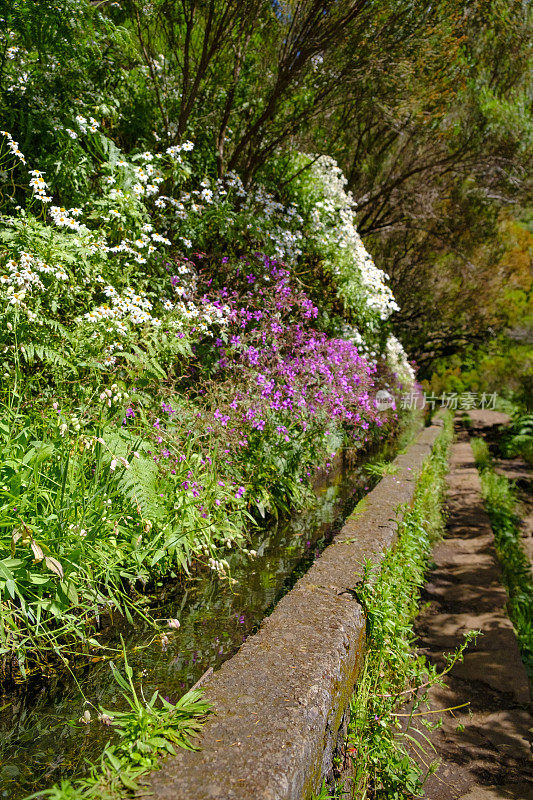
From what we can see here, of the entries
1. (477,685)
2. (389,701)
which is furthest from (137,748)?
(477,685)

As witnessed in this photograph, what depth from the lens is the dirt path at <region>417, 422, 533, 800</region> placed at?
85.3 inches

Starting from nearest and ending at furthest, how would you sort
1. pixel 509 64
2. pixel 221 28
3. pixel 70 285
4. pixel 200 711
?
1. pixel 200 711
2. pixel 70 285
3. pixel 221 28
4. pixel 509 64

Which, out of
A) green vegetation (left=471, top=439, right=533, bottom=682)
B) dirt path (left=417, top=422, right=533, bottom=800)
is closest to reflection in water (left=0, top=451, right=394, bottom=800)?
dirt path (left=417, top=422, right=533, bottom=800)

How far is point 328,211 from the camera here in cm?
667

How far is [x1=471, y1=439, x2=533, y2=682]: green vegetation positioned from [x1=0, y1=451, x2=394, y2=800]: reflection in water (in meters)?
1.39

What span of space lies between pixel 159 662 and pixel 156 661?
1 cm

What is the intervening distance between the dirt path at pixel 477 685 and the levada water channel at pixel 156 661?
0.92 meters

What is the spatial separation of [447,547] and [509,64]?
9013 mm

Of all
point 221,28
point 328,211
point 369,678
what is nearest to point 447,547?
point 369,678

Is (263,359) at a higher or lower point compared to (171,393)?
higher

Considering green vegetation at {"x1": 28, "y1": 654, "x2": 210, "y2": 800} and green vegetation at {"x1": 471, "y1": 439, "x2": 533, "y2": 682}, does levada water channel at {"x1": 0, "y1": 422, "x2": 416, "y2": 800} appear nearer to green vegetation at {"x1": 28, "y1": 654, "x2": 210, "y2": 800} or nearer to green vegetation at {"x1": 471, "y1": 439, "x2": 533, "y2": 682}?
green vegetation at {"x1": 28, "y1": 654, "x2": 210, "y2": 800}

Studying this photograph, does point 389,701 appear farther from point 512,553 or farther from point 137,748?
point 512,553

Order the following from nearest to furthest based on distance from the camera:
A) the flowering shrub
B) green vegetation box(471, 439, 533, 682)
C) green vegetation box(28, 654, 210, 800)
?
green vegetation box(28, 654, 210, 800)
the flowering shrub
green vegetation box(471, 439, 533, 682)

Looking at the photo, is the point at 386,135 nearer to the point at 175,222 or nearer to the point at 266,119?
the point at 266,119
